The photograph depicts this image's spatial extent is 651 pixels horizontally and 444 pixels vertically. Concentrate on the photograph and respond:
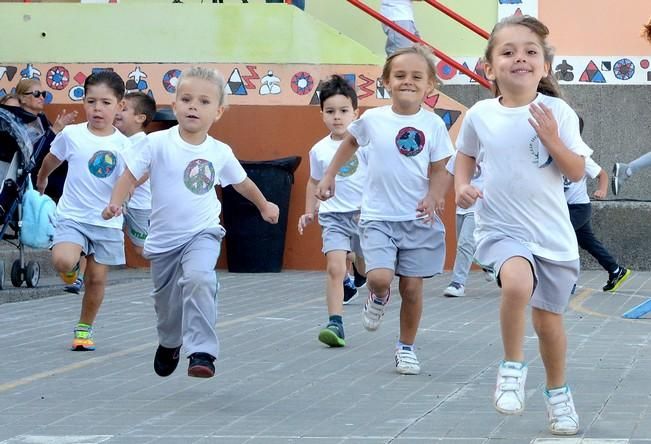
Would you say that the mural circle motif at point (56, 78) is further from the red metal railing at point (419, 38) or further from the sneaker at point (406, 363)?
the sneaker at point (406, 363)

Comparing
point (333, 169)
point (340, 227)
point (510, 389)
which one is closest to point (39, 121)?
point (340, 227)

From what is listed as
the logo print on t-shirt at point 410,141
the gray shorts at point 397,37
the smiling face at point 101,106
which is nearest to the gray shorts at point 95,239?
the smiling face at point 101,106

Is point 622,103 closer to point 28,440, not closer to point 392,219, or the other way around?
point 392,219

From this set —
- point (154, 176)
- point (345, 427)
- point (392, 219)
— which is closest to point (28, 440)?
point (345, 427)

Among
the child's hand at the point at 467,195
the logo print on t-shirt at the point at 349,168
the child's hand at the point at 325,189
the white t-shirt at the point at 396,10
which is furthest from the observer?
the white t-shirt at the point at 396,10

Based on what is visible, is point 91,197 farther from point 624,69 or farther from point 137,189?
point 624,69

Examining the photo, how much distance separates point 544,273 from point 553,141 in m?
0.59

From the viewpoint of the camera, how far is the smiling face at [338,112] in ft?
35.4

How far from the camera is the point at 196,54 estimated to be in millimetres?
16609

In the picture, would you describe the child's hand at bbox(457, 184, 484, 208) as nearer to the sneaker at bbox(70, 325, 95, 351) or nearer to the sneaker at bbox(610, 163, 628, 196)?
the sneaker at bbox(70, 325, 95, 351)

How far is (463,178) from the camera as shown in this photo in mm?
6621

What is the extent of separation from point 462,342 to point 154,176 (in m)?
2.93

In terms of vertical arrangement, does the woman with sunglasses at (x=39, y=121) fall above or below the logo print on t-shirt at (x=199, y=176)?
below

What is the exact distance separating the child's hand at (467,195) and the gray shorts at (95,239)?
3713 millimetres
